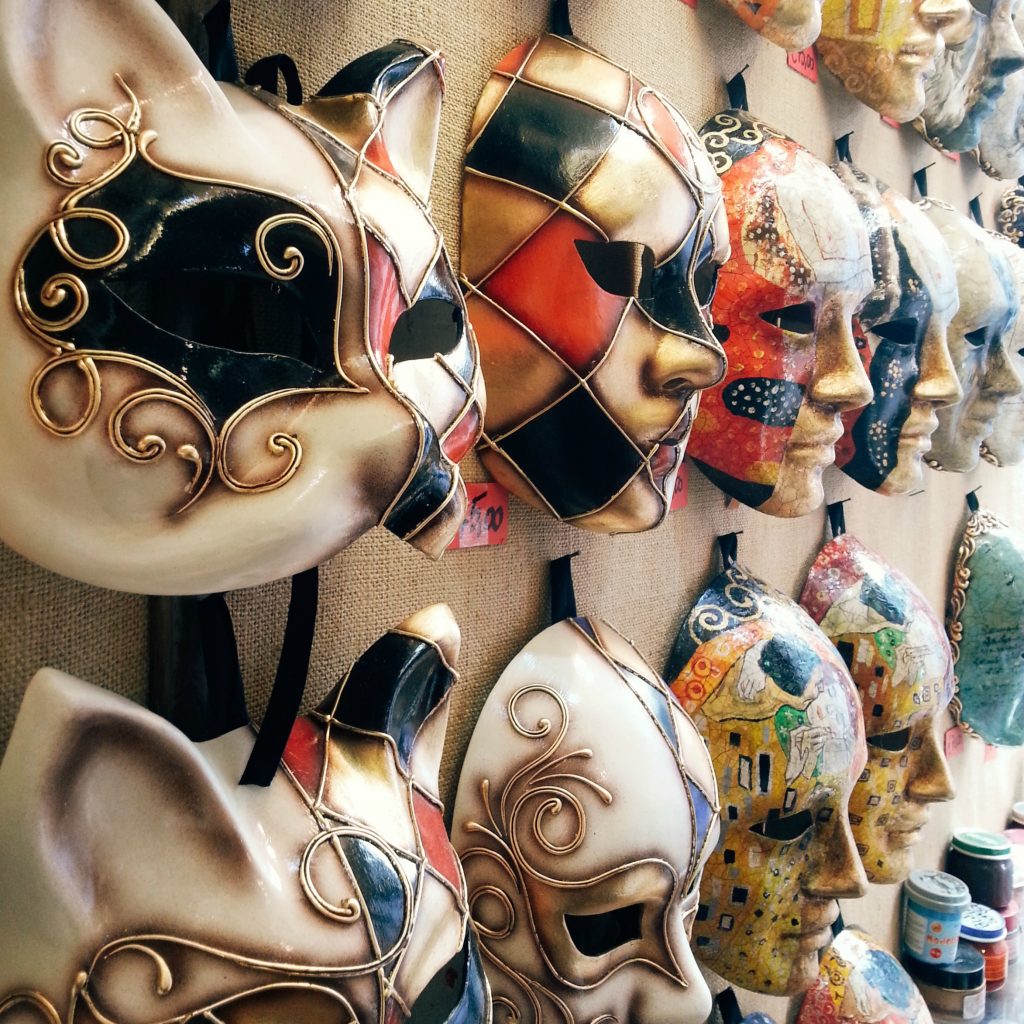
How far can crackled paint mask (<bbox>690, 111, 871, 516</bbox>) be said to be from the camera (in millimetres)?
1067

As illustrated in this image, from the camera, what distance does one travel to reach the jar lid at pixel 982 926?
6.40 ft

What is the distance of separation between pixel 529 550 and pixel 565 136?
0.38 metres

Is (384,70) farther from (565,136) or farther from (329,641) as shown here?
(329,641)

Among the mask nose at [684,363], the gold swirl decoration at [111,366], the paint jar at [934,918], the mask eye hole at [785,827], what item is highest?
the gold swirl decoration at [111,366]

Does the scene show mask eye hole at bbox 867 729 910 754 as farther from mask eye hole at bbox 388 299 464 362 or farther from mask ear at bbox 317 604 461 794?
mask eye hole at bbox 388 299 464 362

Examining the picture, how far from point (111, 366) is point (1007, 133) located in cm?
205

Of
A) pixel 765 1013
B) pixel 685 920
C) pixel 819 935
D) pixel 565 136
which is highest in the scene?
pixel 565 136

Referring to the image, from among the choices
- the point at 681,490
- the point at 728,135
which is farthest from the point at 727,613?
the point at 728,135

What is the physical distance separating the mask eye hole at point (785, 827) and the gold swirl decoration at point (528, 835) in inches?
12.8

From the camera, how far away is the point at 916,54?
1.34 metres

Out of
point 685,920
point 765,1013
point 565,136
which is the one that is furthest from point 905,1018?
point 565,136

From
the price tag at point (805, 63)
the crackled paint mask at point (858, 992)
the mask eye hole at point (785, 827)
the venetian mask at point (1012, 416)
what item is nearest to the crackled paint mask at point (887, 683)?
the crackled paint mask at point (858, 992)

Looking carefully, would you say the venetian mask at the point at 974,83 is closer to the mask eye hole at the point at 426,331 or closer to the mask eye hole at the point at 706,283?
the mask eye hole at the point at 706,283

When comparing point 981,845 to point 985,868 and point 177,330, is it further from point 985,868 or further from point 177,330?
point 177,330
